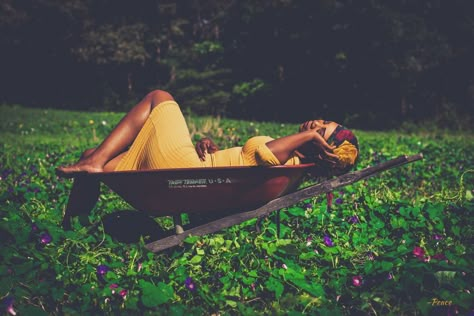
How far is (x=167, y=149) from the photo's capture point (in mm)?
2980

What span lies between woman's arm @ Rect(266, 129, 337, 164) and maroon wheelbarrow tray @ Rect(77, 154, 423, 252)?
0.41 ft

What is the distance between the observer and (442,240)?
3.01 m

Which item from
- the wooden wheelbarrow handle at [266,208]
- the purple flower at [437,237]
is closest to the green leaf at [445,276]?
the purple flower at [437,237]

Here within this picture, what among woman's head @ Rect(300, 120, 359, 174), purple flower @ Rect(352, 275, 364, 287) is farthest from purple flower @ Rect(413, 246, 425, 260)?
woman's head @ Rect(300, 120, 359, 174)

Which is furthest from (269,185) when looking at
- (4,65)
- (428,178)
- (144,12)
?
(4,65)

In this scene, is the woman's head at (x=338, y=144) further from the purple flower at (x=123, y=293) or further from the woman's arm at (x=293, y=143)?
the purple flower at (x=123, y=293)

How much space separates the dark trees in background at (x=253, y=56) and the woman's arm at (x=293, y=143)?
14.0m

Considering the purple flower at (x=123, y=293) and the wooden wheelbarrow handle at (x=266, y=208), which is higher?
the wooden wheelbarrow handle at (x=266, y=208)

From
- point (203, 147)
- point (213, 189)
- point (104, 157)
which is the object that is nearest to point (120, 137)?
point (104, 157)

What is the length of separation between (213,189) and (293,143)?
0.53m

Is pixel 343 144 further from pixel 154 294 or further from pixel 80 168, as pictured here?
pixel 80 168

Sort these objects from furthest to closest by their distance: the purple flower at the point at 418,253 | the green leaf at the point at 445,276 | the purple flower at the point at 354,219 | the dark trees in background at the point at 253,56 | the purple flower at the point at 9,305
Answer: the dark trees in background at the point at 253,56 → the purple flower at the point at 354,219 → the purple flower at the point at 418,253 → the green leaf at the point at 445,276 → the purple flower at the point at 9,305

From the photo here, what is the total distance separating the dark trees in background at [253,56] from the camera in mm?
16344

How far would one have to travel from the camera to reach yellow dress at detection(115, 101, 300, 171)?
2971 mm
